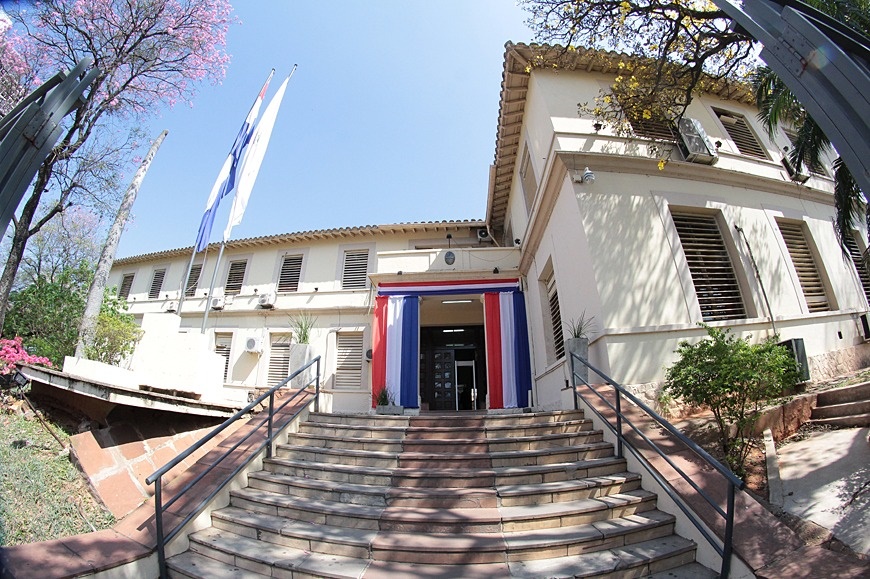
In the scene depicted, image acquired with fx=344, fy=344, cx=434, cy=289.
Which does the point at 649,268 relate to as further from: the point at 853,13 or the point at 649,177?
the point at 853,13

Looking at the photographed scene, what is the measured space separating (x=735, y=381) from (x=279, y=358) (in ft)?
39.3

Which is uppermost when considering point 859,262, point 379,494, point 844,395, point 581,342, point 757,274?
point 859,262

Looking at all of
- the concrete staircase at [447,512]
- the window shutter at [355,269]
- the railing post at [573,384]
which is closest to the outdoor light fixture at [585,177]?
the railing post at [573,384]

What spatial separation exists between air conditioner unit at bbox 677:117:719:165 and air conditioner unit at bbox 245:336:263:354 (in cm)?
1286

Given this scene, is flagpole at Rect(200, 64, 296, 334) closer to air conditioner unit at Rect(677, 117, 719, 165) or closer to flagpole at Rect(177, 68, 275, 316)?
flagpole at Rect(177, 68, 275, 316)

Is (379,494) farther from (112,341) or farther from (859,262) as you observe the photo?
(859,262)

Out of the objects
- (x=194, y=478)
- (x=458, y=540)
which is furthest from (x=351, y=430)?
(x=458, y=540)

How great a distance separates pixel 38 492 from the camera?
370cm

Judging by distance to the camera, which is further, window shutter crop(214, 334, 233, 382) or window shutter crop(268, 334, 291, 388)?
window shutter crop(214, 334, 233, 382)

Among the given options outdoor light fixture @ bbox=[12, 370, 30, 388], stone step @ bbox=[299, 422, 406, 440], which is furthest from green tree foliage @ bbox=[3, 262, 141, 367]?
stone step @ bbox=[299, 422, 406, 440]

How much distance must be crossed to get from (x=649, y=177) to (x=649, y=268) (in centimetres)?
207

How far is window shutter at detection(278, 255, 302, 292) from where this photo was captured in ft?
42.3

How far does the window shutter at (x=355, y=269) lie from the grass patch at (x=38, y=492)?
8.46m

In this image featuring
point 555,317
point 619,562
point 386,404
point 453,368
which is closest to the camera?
point 619,562
